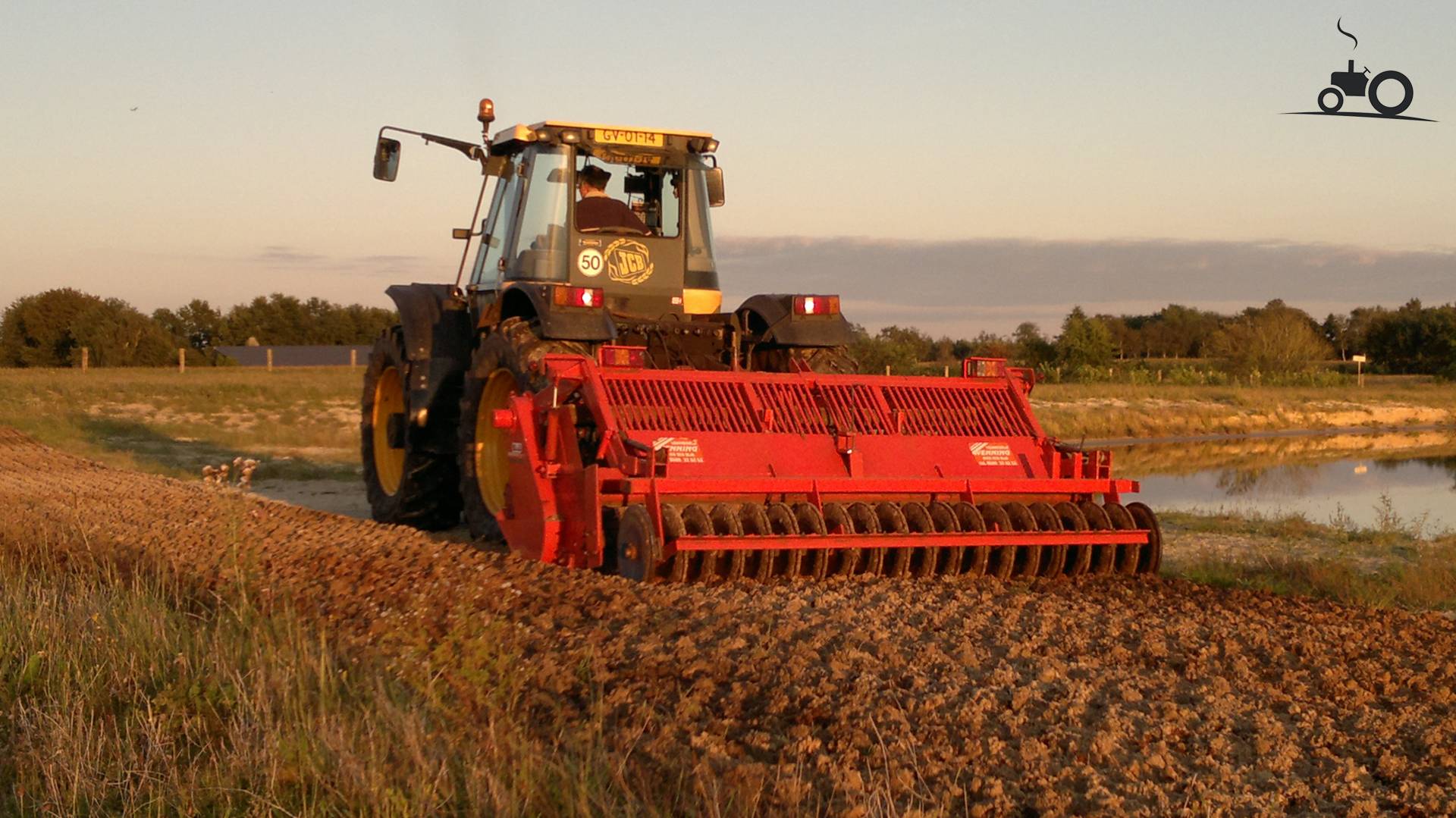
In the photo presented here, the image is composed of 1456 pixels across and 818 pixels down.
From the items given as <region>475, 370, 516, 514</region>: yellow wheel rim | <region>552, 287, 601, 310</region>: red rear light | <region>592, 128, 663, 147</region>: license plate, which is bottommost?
<region>475, 370, 516, 514</region>: yellow wheel rim

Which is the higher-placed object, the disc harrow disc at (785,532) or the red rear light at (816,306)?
the red rear light at (816,306)

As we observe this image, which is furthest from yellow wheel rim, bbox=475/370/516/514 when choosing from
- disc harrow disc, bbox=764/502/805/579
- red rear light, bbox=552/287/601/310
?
disc harrow disc, bbox=764/502/805/579

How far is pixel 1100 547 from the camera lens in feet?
26.7

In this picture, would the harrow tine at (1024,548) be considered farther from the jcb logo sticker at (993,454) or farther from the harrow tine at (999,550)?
the jcb logo sticker at (993,454)

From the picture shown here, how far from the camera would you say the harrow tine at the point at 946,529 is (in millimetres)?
7629

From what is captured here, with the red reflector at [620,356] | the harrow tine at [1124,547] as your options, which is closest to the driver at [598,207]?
the red reflector at [620,356]

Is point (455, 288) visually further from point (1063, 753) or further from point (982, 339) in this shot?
point (982, 339)

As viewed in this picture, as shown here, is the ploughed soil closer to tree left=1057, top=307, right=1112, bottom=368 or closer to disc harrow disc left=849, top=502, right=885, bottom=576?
disc harrow disc left=849, top=502, right=885, bottom=576

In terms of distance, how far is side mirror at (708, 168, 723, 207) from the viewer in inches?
404

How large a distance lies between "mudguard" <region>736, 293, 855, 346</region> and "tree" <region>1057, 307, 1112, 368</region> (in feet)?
137

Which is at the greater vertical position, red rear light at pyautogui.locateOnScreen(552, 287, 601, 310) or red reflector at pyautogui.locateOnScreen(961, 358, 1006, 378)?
red rear light at pyautogui.locateOnScreen(552, 287, 601, 310)

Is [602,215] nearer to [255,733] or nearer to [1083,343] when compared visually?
[255,733]

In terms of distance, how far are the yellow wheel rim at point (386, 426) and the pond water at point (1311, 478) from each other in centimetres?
755

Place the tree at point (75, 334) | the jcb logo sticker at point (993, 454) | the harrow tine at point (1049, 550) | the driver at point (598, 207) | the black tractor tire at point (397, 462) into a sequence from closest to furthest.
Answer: the harrow tine at point (1049, 550) < the jcb logo sticker at point (993, 454) < the driver at point (598, 207) < the black tractor tire at point (397, 462) < the tree at point (75, 334)
